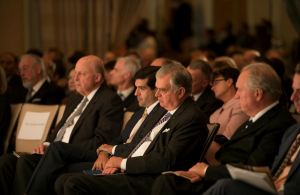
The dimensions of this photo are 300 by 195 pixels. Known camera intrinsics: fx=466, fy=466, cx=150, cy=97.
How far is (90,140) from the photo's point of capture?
15.0ft

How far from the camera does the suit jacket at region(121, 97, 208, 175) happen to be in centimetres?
346

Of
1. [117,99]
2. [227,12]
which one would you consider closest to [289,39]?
[227,12]

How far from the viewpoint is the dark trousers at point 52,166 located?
4121mm

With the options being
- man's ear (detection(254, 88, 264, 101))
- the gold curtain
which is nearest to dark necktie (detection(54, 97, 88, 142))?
man's ear (detection(254, 88, 264, 101))

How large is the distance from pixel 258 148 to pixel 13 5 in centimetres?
878

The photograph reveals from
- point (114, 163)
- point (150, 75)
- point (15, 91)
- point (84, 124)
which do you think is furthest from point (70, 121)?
point (15, 91)

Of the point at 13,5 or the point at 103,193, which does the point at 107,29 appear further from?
the point at 103,193

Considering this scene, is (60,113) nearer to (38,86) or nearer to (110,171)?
(38,86)

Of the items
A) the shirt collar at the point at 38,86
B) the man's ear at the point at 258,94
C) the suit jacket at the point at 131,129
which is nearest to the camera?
the man's ear at the point at 258,94

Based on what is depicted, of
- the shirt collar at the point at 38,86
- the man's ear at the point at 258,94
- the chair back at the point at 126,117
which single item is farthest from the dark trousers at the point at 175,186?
the shirt collar at the point at 38,86

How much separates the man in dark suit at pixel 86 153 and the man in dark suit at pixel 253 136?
0.87 m

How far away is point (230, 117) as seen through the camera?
14.4 ft

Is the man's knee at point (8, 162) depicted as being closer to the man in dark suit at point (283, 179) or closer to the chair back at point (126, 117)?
the chair back at point (126, 117)

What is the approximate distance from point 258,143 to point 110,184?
1.17 m
